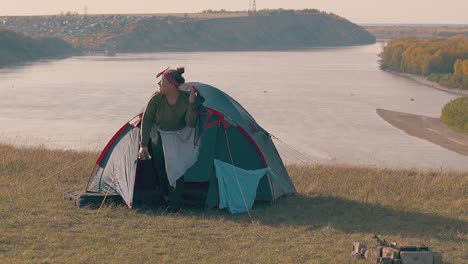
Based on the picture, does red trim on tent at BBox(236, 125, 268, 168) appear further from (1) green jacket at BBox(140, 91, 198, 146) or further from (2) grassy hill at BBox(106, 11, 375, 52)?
(2) grassy hill at BBox(106, 11, 375, 52)

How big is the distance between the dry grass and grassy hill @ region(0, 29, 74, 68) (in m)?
60.1

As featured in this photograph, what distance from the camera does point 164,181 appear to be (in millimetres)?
9164

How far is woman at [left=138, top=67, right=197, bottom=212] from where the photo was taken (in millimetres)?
8805

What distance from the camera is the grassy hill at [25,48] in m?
72.1

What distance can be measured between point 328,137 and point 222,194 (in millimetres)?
18864

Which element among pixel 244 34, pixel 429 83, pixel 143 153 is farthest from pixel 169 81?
pixel 244 34

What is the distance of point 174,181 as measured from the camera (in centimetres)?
876

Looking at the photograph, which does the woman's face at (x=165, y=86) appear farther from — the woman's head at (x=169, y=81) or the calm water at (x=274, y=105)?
the calm water at (x=274, y=105)

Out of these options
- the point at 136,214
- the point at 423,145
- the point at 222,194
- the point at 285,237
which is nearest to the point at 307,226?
the point at 285,237

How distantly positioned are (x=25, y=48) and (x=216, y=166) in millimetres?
73245

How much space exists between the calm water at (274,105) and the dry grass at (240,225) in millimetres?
10149

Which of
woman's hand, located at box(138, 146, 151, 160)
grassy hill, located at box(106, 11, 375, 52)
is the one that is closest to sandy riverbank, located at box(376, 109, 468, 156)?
woman's hand, located at box(138, 146, 151, 160)

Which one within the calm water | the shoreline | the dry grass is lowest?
the shoreline

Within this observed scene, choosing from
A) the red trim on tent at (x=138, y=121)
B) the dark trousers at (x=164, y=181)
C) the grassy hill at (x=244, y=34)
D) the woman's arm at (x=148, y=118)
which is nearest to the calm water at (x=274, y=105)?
the red trim on tent at (x=138, y=121)
